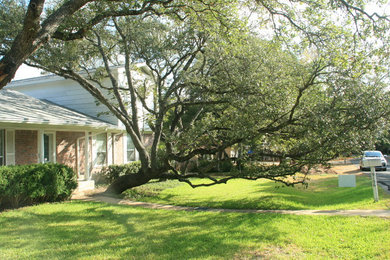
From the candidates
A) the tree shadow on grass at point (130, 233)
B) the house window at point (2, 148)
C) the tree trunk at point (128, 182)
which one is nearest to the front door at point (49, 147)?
the house window at point (2, 148)

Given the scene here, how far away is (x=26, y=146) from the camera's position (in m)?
13.2

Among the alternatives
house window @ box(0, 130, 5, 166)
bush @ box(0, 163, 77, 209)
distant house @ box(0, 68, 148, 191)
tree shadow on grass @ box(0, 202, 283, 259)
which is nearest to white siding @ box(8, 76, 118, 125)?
distant house @ box(0, 68, 148, 191)

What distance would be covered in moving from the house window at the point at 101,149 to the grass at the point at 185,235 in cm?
770

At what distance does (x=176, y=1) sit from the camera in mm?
9492

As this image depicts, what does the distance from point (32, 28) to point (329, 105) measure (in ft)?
22.5

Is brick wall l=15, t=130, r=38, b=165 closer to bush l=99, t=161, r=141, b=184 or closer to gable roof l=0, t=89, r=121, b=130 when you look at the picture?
gable roof l=0, t=89, r=121, b=130

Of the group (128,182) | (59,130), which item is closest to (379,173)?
(128,182)

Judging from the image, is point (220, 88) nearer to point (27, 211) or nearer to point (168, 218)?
point (168, 218)

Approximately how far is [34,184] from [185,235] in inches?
228

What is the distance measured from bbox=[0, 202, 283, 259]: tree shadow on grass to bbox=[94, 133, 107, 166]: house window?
24.1ft

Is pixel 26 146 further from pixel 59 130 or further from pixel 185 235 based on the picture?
pixel 185 235

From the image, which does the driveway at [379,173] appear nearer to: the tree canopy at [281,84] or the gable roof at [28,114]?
the tree canopy at [281,84]

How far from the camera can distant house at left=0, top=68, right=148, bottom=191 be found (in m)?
12.3

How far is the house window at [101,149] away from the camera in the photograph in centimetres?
1703
